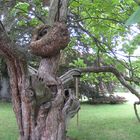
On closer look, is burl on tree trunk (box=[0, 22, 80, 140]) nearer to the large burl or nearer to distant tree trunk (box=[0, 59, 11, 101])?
the large burl

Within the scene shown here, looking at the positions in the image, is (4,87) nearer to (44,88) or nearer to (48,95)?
(48,95)

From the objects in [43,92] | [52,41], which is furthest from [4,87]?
[43,92]

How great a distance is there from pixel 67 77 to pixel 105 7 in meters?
1.37

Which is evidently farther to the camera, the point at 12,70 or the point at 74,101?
the point at 74,101

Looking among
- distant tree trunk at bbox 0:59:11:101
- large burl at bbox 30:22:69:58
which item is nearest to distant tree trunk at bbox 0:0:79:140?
large burl at bbox 30:22:69:58

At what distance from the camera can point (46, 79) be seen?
4062 millimetres

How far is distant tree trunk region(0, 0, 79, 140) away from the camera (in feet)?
12.0

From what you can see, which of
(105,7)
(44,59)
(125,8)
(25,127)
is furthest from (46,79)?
(125,8)

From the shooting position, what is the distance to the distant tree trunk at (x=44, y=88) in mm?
3662

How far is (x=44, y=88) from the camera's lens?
3648 mm

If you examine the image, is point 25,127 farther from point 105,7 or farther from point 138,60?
point 138,60

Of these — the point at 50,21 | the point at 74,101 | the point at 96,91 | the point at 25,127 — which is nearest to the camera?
the point at 25,127

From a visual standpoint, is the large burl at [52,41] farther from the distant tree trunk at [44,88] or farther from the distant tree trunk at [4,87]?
the distant tree trunk at [4,87]

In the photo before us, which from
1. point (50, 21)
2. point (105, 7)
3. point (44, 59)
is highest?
point (105, 7)
